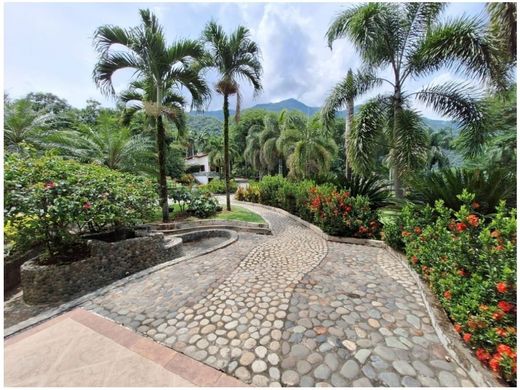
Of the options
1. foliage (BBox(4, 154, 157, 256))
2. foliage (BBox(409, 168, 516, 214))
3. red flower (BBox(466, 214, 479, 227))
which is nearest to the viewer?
red flower (BBox(466, 214, 479, 227))

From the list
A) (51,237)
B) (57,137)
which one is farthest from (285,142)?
(51,237)

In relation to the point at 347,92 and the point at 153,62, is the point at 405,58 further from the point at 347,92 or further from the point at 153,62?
Result: the point at 153,62

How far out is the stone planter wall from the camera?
365 centimetres

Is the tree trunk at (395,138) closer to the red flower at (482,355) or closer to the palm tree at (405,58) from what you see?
the palm tree at (405,58)

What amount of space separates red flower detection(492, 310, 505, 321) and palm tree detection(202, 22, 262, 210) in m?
9.80

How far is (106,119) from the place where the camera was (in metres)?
11.5

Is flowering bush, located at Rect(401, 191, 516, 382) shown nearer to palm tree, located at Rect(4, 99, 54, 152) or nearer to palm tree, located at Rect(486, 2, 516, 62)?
palm tree, located at Rect(486, 2, 516, 62)

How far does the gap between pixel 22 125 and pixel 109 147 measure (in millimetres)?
3123

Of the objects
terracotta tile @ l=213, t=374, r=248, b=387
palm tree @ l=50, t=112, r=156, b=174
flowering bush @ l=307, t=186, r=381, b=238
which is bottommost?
terracotta tile @ l=213, t=374, r=248, b=387

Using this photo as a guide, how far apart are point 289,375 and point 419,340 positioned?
150 centimetres

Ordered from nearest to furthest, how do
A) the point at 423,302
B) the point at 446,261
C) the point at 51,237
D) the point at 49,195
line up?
1. the point at 446,261
2. the point at 423,302
3. the point at 49,195
4. the point at 51,237

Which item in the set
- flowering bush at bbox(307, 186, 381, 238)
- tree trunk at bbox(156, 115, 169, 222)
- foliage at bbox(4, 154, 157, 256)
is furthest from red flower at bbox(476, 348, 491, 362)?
tree trunk at bbox(156, 115, 169, 222)

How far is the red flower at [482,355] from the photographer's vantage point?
6.41 feet

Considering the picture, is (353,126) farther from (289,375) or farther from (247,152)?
(247,152)
